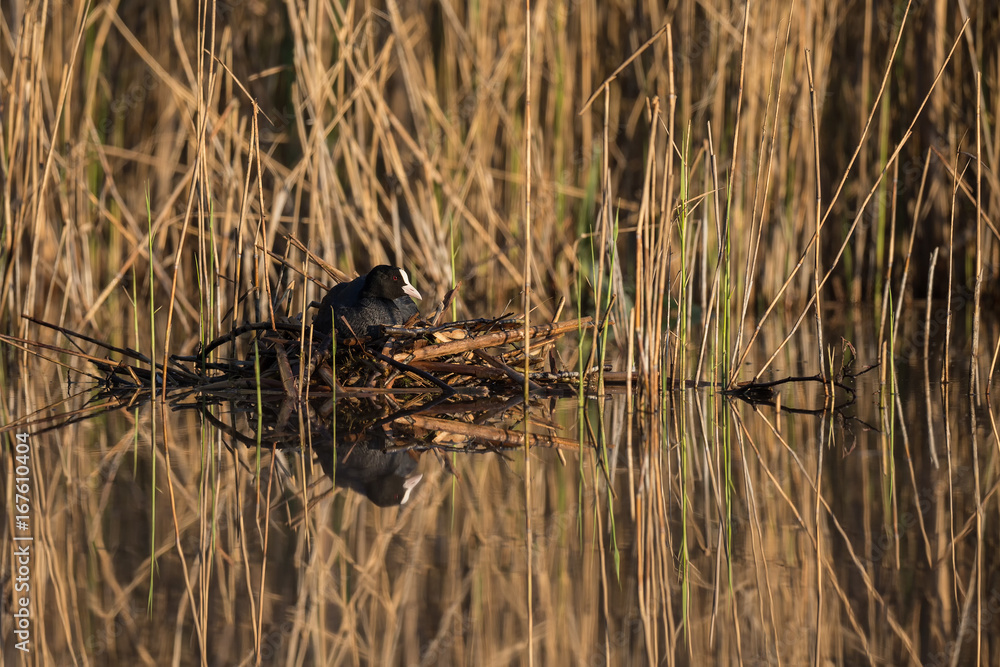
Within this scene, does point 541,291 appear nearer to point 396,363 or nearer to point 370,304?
point 370,304

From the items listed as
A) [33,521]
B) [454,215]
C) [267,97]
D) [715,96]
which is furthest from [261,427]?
[267,97]

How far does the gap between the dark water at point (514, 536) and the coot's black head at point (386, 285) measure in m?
0.55

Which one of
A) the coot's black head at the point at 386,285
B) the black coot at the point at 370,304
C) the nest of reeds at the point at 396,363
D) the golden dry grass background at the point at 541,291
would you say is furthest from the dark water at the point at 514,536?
the coot's black head at the point at 386,285

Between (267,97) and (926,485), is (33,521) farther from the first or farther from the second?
(267,97)

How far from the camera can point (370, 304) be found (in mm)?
3727

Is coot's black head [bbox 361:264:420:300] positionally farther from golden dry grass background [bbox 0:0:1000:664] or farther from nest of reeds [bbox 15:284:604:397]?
golden dry grass background [bbox 0:0:1000:664]

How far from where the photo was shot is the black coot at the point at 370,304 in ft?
12.1

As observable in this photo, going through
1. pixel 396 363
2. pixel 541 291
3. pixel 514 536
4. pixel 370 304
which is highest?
pixel 541 291

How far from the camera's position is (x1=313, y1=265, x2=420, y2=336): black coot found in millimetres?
3697

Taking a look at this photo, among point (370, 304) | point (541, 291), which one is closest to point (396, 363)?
point (370, 304)

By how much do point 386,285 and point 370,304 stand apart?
0.33 ft

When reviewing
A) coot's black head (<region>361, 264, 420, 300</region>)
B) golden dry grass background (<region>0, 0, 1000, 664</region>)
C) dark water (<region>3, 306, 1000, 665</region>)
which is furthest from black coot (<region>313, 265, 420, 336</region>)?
dark water (<region>3, 306, 1000, 665</region>)

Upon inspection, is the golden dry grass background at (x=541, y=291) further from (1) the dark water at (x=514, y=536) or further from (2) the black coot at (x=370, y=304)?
(2) the black coot at (x=370, y=304)

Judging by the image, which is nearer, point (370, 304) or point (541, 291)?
point (370, 304)
